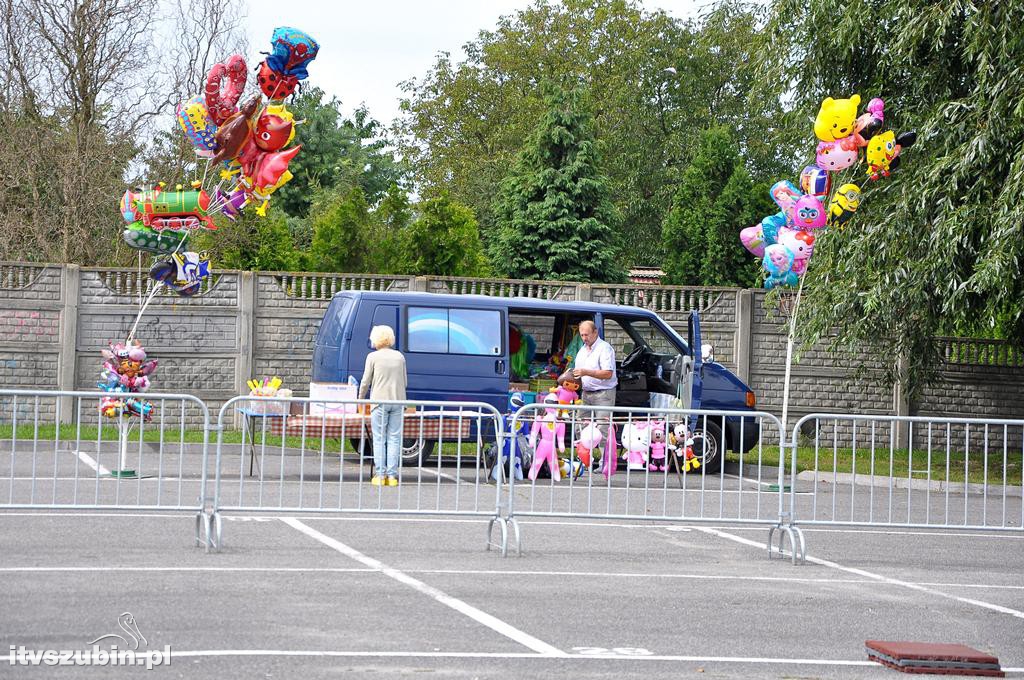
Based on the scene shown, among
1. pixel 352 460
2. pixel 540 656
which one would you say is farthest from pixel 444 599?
pixel 352 460

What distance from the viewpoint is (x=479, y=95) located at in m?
58.3

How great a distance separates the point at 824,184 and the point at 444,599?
33.6 feet

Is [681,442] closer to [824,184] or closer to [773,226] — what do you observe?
[773,226]

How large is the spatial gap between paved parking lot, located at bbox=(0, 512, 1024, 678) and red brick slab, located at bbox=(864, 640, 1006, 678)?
0.13 meters

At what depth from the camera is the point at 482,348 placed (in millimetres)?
16641

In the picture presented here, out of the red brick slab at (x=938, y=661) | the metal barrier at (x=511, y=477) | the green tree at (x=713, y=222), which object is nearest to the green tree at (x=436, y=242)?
the metal barrier at (x=511, y=477)

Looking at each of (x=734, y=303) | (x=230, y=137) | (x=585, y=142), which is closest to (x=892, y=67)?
(x=734, y=303)

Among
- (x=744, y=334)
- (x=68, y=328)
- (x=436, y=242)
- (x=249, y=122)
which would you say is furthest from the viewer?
(x=436, y=242)

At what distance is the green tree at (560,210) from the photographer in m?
35.4

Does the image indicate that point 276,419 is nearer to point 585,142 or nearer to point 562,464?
point 562,464

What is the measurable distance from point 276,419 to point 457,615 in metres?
4.72

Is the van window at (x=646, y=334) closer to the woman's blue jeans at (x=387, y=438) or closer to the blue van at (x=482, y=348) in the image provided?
the blue van at (x=482, y=348)

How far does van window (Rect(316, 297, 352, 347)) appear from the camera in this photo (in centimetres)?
1642

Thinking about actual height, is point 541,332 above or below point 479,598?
above
